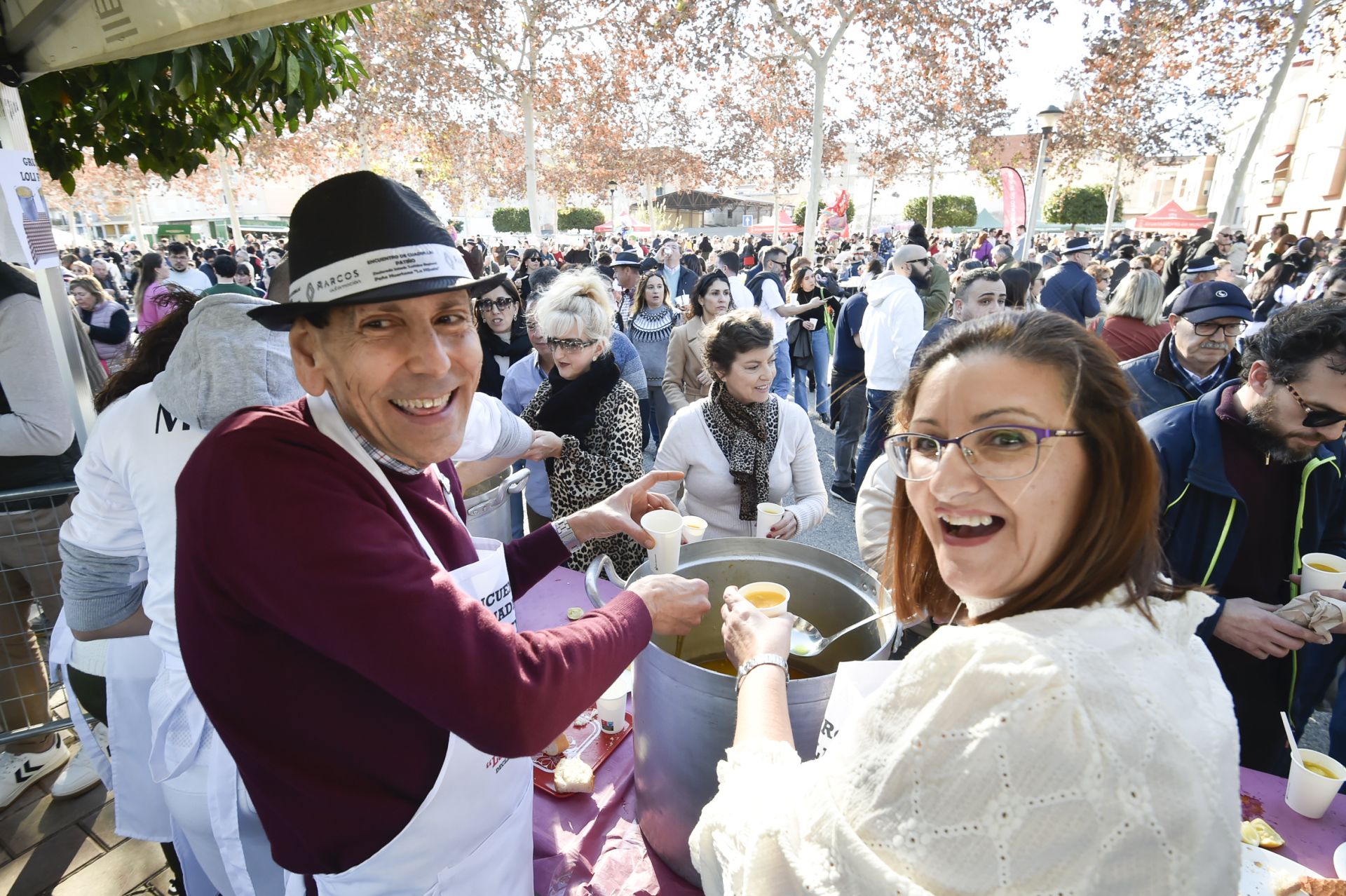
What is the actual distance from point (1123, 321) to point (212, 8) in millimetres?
6679

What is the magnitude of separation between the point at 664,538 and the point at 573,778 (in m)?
0.77

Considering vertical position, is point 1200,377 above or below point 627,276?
below

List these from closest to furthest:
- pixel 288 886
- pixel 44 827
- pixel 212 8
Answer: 1. pixel 288 886
2. pixel 212 8
3. pixel 44 827

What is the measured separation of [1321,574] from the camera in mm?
2143

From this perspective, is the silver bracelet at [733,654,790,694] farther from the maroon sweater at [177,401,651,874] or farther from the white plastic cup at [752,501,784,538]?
the white plastic cup at [752,501,784,538]

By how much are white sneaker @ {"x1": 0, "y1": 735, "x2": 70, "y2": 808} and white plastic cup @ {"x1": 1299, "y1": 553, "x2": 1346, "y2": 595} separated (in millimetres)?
5392

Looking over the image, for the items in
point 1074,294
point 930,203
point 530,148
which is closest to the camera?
point 1074,294

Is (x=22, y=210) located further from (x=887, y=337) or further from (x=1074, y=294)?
(x=1074, y=294)

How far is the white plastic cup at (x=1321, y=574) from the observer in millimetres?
2137

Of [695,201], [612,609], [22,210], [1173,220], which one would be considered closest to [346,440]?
[612,609]

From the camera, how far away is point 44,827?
276cm

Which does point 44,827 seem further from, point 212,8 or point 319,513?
point 212,8

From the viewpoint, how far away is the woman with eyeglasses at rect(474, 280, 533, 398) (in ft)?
17.3

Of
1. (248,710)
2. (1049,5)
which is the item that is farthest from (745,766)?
(1049,5)
